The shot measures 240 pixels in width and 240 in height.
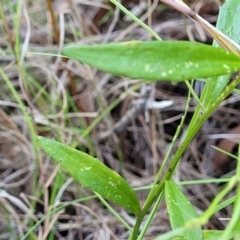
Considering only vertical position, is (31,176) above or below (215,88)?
below

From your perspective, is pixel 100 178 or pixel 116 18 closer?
pixel 100 178

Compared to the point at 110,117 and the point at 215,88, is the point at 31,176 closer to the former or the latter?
the point at 110,117

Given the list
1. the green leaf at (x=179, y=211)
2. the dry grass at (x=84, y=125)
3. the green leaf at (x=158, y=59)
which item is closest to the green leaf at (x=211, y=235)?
the green leaf at (x=179, y=211)

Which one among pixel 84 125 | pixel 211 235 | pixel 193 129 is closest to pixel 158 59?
pixel 193 129

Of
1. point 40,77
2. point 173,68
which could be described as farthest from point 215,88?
point 40,77

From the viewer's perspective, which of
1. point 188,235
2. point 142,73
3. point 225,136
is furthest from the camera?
point 225,136

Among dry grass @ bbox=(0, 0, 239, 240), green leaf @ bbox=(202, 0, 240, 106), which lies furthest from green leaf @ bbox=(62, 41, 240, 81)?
dry grass @ bbox=(0, 0, 239, 240)

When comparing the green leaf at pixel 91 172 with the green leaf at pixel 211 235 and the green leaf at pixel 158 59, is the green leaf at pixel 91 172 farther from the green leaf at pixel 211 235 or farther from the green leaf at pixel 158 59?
the green leaf at pixel 158 59

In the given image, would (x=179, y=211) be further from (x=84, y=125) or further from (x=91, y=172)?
(x=84, y=125)
